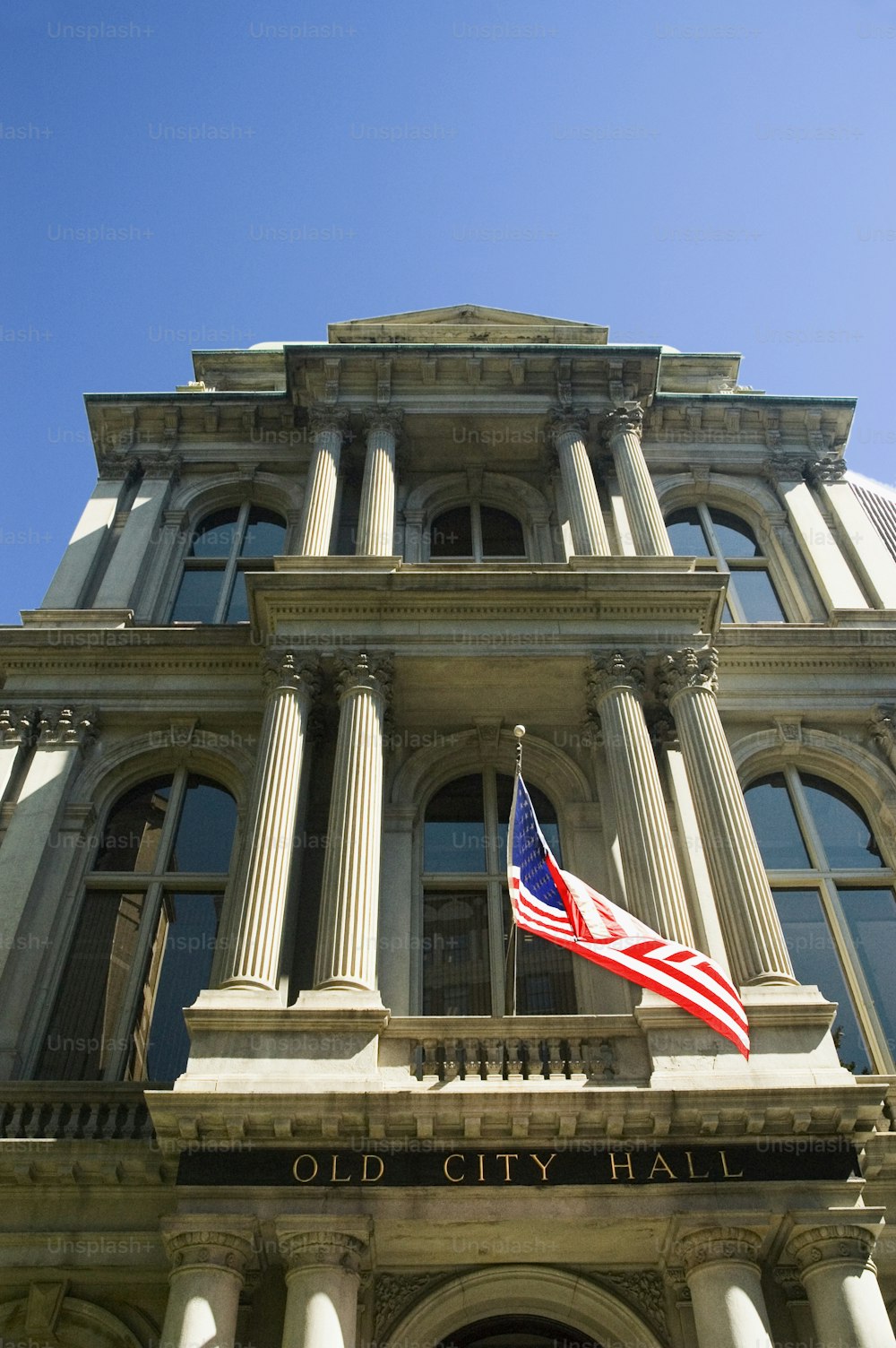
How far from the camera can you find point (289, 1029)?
43.5 feet

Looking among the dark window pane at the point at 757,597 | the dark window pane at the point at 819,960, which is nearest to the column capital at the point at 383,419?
the dark window pane at the point at 757,597

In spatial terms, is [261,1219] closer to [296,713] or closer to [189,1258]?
[189,1258]

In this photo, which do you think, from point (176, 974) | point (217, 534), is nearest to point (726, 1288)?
point (176, 974)

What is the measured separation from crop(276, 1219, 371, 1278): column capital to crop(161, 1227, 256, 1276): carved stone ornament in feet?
1.36

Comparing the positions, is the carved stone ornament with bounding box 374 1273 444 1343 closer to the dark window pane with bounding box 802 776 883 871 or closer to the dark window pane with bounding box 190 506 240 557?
the dark window pane with bounding box 802 776 883 871

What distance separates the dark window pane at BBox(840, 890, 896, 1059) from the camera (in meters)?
16.3

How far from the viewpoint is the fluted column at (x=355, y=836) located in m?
14.3

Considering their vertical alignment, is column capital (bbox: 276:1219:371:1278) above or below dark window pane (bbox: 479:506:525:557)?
below

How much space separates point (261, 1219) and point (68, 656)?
1121 centimetres

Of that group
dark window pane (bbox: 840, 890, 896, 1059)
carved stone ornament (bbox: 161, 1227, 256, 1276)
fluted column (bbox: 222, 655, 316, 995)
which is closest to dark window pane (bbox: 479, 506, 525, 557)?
fluted column (bbox: 222, 655, 316, 995)

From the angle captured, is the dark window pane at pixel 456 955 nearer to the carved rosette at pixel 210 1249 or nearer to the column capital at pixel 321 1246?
the column capital at pixel 321 1246

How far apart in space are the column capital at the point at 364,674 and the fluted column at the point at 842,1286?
9.36m

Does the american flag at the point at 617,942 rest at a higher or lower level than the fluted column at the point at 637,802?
lower

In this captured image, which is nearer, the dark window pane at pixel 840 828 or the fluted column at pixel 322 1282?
the fluted column at pixel 322 1282
